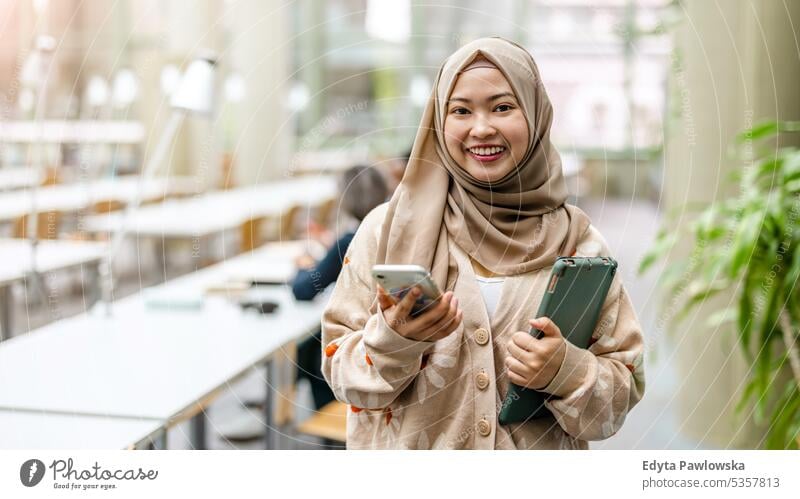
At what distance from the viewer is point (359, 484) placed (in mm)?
1457

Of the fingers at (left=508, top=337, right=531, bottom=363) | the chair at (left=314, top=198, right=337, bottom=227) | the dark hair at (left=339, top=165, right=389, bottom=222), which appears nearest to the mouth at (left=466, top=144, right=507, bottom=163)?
the fingers at (left=508, top=337, right=531, bottom=363)

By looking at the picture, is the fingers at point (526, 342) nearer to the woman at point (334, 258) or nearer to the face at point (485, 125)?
the face at point (485, 125)

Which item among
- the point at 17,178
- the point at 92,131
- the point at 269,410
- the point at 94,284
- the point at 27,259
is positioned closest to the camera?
the point at 269,410

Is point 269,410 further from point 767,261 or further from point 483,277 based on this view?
point 483,277

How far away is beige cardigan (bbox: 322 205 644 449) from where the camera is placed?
1136 mm

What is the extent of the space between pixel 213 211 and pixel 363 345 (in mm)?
4248

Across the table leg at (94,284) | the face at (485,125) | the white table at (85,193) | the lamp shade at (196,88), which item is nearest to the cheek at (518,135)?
the face at (485,125)

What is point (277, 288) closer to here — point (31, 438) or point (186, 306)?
point (186, 306)

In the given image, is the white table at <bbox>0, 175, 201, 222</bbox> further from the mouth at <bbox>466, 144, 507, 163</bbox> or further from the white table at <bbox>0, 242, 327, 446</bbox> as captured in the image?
the mouth at <bbox>466, 144, 507, 163</bbox>

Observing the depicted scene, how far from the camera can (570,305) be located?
1.15 metres

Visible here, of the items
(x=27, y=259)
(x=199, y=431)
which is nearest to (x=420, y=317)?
(x=199, y=431)

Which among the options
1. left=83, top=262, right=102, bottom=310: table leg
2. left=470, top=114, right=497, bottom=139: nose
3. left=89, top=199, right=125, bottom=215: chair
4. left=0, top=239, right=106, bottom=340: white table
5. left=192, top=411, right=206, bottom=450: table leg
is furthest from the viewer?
left=89, top=199, right=125, bottom=215: chair

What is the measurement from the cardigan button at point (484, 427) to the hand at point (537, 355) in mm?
92

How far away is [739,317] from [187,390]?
4.03 feet
